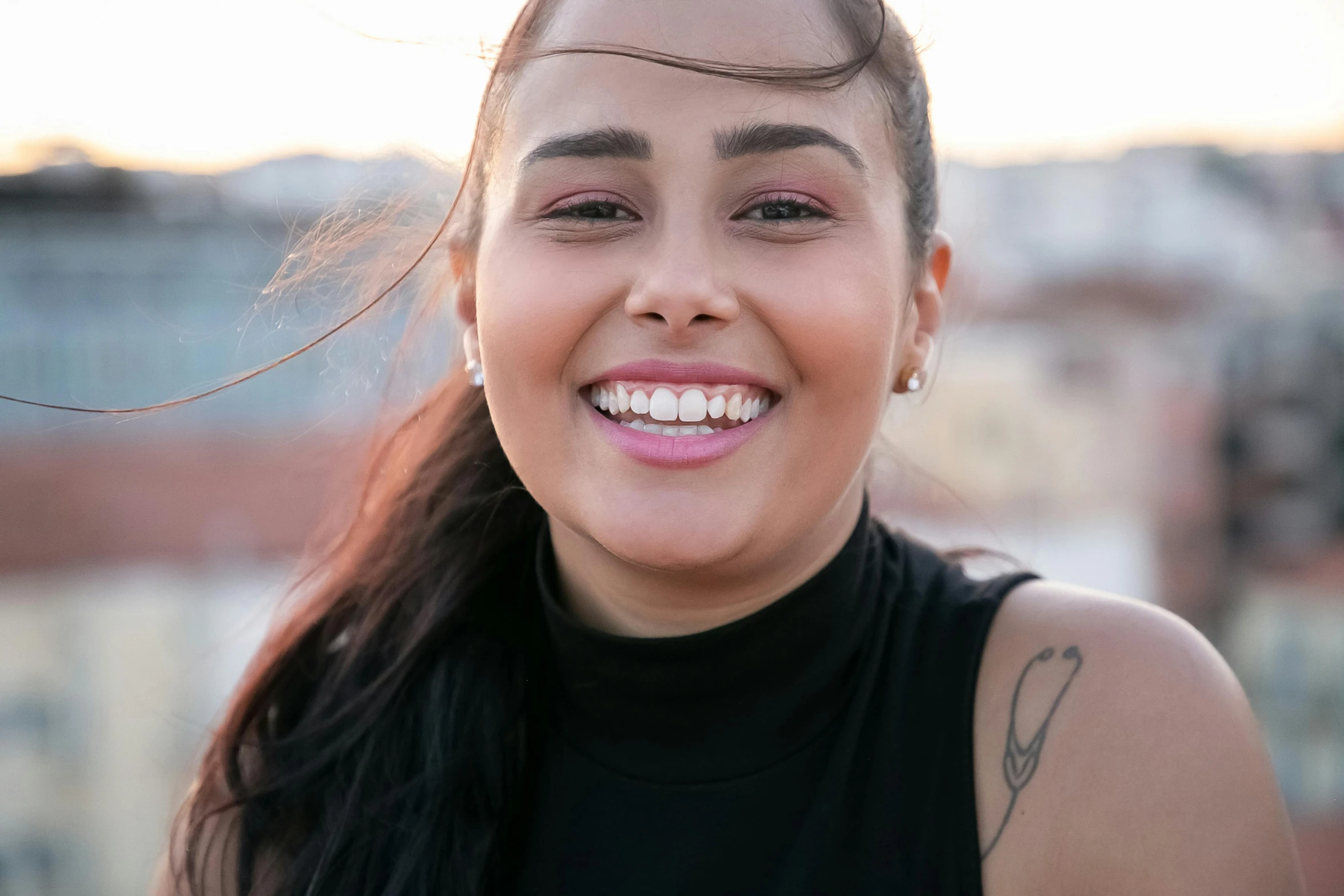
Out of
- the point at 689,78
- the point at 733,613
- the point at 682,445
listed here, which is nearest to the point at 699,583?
the point at 733,613

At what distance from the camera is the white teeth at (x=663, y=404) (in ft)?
4.30

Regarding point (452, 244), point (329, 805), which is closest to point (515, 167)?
point (452, 244)

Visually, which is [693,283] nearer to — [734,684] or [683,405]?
[683,405]

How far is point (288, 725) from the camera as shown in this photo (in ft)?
5.71

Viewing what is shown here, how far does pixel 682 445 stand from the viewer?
4.35 ft

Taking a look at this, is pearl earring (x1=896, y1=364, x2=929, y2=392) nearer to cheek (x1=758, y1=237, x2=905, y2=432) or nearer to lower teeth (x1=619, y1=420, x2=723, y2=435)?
cheek (x1=758, y1=237, x2=905, y2=432)

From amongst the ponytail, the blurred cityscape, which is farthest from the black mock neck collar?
the blurred cityscape

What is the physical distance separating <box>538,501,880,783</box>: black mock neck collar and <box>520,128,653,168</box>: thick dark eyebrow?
0.59m

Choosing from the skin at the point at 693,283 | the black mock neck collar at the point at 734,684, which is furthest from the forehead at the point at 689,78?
the black mock neck collar at the point at 734,684

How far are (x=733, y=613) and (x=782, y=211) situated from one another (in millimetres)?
528

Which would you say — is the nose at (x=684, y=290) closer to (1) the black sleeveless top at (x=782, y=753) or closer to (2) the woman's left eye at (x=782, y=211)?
(2) the woman's left eye at (x=782, y=211)

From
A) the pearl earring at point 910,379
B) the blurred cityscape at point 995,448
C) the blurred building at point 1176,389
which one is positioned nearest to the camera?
the pearl earring at point 910,379

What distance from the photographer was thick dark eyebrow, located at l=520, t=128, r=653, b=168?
4.30 ft

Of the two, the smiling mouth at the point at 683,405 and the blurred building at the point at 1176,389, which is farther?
the blurred building at the point at 1176,389
